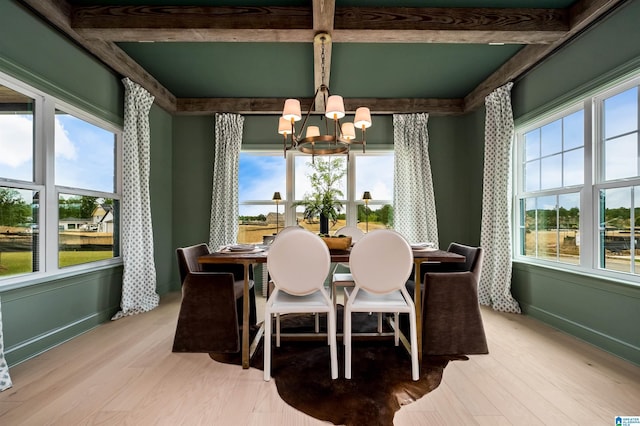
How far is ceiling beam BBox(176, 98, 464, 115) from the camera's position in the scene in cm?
440

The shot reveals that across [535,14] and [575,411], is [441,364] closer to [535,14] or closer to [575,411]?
[575,411]

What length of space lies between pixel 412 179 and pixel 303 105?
6.19 feet

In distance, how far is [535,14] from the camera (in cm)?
262

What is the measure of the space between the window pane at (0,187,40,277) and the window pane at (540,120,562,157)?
4.73m

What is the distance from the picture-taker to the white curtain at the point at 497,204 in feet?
11.5

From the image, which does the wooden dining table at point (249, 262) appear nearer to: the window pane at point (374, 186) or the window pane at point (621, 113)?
the window pane at point (621, 113)

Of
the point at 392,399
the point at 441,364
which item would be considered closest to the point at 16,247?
the point at 392,399

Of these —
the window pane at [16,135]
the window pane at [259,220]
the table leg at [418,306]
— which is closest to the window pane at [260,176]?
the window pane at [259,220]

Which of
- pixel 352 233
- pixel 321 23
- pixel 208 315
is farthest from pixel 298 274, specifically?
pixel 321 23

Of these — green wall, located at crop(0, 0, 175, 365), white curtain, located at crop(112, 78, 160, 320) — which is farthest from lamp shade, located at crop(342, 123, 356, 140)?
green wall, located at crop(0, 0, 175, 365)

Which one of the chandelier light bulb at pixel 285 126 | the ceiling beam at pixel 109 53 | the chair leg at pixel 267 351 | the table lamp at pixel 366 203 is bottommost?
the chair leg at pixel 267 351

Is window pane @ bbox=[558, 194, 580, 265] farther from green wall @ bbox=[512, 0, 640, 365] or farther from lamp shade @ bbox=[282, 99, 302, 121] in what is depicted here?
lamp shade @ bbox=[282, 99, 302, 121]

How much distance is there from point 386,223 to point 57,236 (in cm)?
390

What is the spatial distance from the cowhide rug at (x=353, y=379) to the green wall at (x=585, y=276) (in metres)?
1.18
